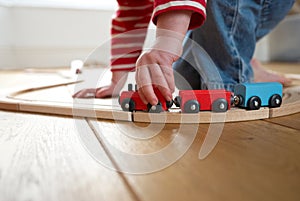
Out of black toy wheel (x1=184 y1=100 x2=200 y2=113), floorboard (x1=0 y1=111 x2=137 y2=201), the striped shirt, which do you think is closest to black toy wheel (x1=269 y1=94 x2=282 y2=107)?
black toy wheel (x1=184 y1=100 x2=200 y2=113)

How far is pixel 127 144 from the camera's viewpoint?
0.41 m

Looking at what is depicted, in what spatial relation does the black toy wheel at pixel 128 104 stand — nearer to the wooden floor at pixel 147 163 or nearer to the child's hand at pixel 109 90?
the wooden floor at pixel 147 163

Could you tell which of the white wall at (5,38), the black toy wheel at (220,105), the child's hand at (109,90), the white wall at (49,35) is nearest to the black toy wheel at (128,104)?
the black toy wheel at (220,105)

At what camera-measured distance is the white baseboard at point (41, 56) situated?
7.31ft

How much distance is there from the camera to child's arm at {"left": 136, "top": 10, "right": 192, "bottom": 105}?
48 centimetres

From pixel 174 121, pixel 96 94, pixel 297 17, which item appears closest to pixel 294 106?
pixel 174 121

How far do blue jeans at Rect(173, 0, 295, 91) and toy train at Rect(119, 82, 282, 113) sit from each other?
0.17m

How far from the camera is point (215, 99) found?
0.52 meters

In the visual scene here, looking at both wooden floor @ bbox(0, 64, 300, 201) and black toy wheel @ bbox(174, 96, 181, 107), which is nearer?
wooden floor @ bbox(0, 64, 300, 201)

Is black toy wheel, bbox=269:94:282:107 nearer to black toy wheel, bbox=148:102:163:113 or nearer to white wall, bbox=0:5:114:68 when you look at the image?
black toy wheel, bbox=148:102:163:113

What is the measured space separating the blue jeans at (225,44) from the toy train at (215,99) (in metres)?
0.17

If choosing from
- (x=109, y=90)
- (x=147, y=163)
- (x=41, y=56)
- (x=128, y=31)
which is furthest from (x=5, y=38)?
(x=147, y=163)

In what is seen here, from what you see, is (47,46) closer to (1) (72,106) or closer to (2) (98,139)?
(1) (72,106)

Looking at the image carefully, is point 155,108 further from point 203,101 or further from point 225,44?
point 225,44
